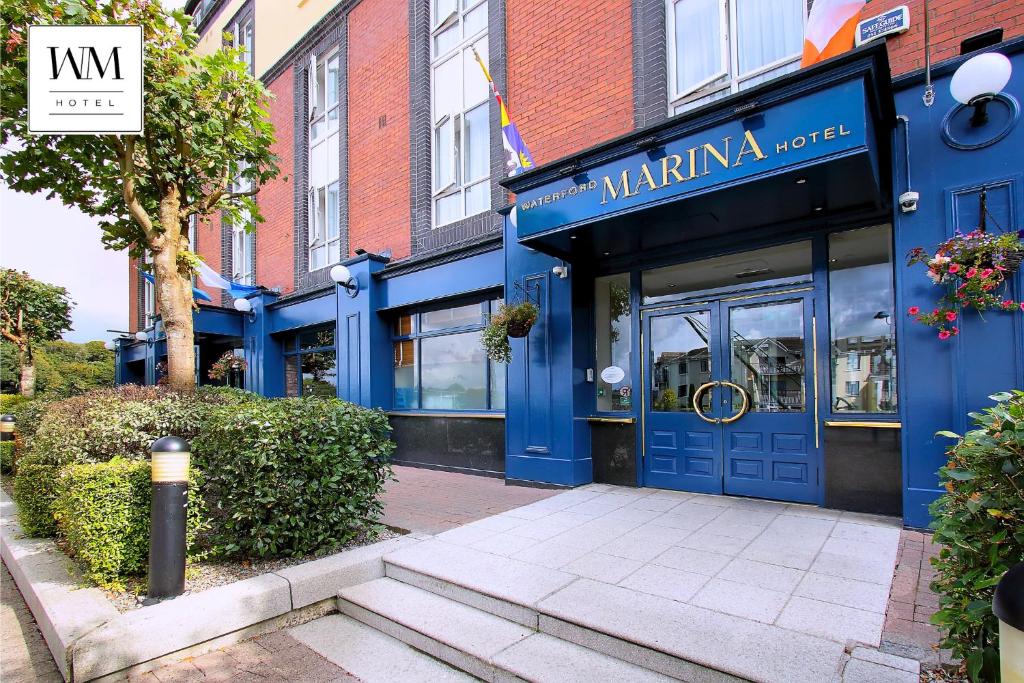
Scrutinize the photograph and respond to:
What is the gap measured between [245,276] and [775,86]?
44.4 ft

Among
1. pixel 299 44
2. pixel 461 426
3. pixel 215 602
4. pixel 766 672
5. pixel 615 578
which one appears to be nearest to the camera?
pixel 766 672

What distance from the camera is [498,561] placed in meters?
4.16

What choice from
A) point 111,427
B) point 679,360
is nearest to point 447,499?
point 679,360

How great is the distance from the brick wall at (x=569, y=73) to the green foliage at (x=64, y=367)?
14435mm

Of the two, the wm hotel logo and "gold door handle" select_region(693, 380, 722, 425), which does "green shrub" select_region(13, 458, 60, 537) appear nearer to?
the wm hotel logo

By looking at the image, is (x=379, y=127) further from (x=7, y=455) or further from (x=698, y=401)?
(x=7, y=455)

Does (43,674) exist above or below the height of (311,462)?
below

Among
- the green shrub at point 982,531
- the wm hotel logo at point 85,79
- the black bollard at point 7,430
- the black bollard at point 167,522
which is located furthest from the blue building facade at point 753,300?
the black bollard at point 7,430

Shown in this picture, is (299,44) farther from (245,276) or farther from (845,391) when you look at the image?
(845,391)

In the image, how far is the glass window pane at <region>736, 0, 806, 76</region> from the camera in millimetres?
5867

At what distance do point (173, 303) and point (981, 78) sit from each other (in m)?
7.87

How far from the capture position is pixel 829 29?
4.82 m

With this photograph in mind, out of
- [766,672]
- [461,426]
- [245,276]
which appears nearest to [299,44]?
[245,276]

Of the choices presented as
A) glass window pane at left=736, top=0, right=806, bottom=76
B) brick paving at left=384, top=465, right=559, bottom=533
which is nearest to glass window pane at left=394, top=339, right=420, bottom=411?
brick paving at left=384, top=465, right=559, bottom=533
